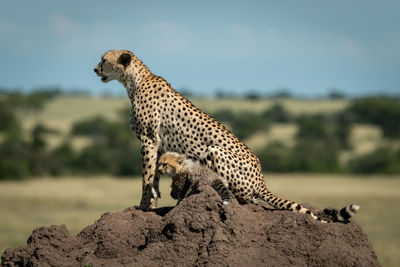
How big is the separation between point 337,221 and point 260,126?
50721 millimetres

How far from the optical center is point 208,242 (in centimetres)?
537

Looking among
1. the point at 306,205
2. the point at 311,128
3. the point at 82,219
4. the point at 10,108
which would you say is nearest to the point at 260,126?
the point at 311,128

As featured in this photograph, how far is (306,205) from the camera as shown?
628cm

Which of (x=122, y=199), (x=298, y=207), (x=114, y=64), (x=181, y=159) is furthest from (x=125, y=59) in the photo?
(x=122, y=199)

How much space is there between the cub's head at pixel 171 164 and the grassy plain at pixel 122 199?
26.0 feet

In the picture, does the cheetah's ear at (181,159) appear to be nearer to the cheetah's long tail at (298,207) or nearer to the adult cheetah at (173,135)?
the adult cheetah at (173,135)

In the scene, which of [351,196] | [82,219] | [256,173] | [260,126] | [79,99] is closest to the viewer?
[256,173]

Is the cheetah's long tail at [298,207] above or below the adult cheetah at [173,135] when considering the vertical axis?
below

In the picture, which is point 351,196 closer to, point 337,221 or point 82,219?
point 82,219

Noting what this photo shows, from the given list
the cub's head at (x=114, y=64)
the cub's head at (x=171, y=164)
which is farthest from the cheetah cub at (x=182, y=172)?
the cub's head at (x=114, y=64)

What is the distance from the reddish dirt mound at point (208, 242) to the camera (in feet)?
17.6

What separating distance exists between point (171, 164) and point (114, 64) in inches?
62.0

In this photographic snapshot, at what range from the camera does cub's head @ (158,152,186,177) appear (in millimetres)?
6211

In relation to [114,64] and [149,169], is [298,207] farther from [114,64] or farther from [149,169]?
[114,64]
